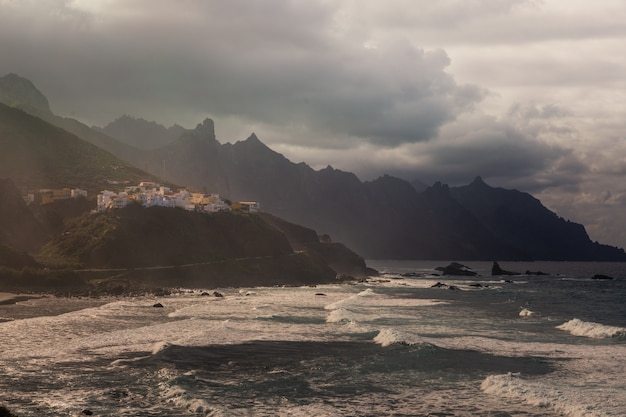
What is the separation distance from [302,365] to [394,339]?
1324 cm

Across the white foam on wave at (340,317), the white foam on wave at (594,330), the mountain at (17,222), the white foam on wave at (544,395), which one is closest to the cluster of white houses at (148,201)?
the mountain at (17,222)

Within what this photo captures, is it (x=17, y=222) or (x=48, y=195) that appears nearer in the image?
(x=17, y=222)

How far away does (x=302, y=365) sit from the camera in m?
39.4

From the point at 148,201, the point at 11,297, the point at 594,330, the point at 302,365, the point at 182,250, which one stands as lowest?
the point at 11,297

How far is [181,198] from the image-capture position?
191625 millimetres

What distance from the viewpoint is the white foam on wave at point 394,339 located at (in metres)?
48.8

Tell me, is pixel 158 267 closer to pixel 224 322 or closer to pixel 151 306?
pixel 151 306

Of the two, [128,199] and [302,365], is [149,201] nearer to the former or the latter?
[128,199]

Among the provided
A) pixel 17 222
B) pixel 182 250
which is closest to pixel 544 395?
pixel 182 250

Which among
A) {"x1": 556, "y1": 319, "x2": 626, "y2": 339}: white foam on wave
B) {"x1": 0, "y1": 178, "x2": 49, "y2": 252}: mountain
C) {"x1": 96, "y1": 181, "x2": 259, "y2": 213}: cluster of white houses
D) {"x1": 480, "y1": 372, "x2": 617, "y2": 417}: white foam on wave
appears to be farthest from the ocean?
{"x1": 96, "y1": 181, "x2": 259, "y2": 213}: cluster of white houses

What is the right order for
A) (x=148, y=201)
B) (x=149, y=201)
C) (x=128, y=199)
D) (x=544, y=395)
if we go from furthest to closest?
(x=149, y=201), (x=148, y=201), (x=128, y=199), (x=544, y=395)

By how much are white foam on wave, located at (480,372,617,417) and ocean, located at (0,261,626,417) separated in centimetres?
10

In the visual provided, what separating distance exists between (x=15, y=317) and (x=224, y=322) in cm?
2404

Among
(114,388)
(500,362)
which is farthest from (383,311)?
(114,388)
